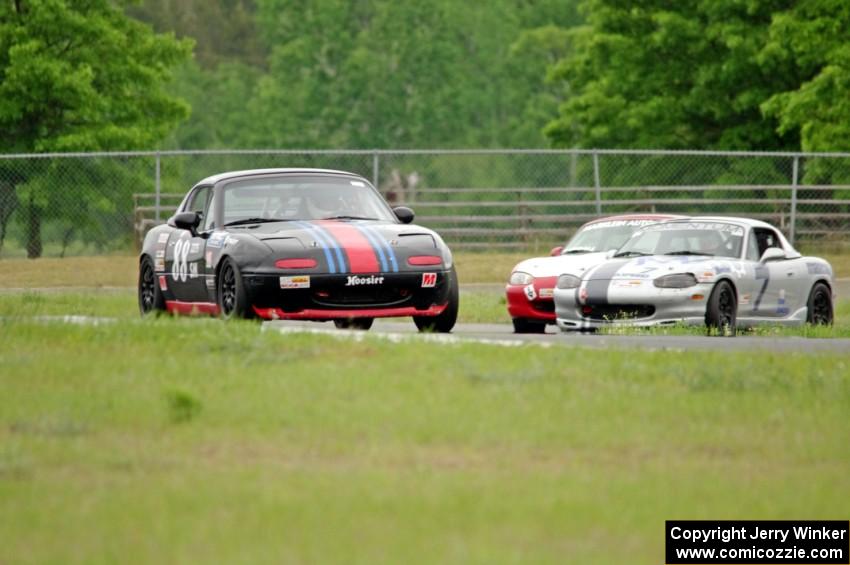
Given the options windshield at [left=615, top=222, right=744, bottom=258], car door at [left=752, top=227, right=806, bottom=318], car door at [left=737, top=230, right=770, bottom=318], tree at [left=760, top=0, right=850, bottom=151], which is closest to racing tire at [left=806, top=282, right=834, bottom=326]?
car door at [left=752, top=227, right=806, bottom=318]

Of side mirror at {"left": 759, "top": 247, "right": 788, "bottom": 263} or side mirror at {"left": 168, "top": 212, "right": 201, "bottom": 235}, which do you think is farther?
side mirror at {"left": 759, "top": 247, "right": 788, "bottom": 263}

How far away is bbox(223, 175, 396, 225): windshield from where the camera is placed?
1509 centimetres

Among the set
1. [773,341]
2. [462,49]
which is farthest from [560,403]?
[462,49]

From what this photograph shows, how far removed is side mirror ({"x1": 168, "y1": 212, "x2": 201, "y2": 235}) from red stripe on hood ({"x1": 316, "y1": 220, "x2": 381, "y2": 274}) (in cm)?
143

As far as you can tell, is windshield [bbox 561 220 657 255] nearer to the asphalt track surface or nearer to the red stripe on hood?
the red stripe on hood

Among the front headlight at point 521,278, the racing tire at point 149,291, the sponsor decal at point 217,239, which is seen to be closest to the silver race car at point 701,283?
the front headlight at point 521,278

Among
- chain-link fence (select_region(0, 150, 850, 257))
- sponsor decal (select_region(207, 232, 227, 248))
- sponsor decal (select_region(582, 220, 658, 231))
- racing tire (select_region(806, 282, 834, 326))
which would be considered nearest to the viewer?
sponsor decal (select_region(207, 232, 227, 248))

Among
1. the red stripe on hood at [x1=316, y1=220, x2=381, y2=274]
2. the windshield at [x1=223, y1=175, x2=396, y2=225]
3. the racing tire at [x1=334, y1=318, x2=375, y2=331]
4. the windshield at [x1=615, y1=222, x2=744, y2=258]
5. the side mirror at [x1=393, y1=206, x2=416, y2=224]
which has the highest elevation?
the windshield at [x1=223, y1=175, x2=396, y2=225]

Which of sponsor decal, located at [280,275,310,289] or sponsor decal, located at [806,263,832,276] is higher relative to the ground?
sponsor decal, located at [280,275,310,289]

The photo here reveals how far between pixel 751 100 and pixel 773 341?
88.3 feet

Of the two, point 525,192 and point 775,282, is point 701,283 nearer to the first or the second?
point 775,282

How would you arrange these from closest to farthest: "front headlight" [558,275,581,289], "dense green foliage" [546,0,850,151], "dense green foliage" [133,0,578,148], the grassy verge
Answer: the grassy verge < "front headlight" [558,275,581,289] < "dense green foliage" [546,0,850,151] < "dense green foliage" [133,0,578,148]

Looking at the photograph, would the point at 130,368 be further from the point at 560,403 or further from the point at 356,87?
the point at 356,87

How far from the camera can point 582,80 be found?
1767 inches
